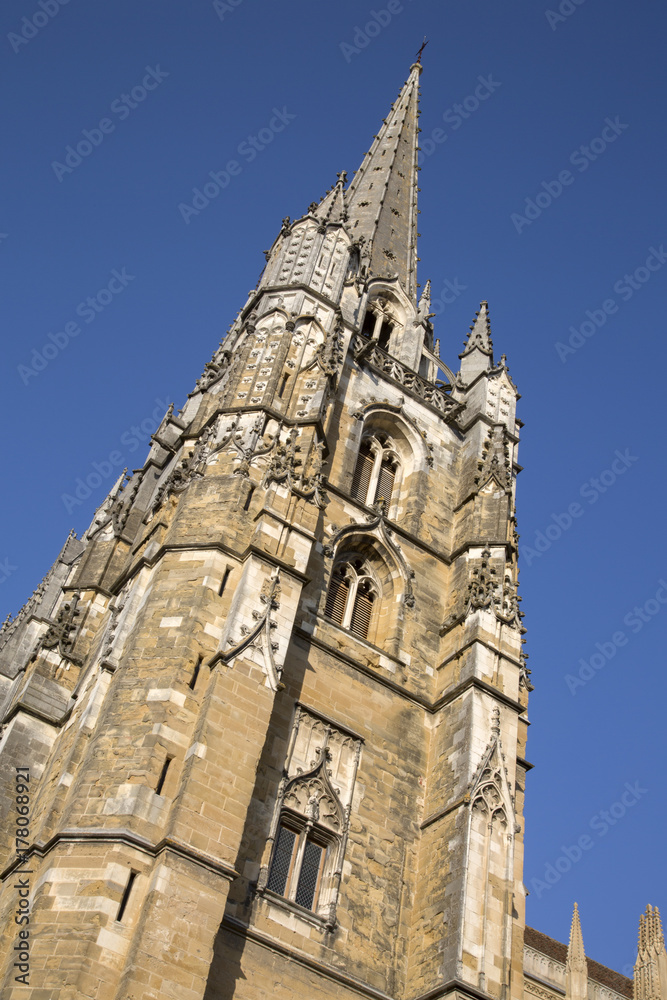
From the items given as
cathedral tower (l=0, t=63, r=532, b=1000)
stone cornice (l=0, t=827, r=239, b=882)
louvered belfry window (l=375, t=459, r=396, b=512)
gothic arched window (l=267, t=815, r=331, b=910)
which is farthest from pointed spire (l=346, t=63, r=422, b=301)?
stone cornice (l=0, t=827, r=239, b=882)

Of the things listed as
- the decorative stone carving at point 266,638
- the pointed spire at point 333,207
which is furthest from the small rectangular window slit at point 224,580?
the pointed spire at point 333,207

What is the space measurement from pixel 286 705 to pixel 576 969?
44.7 ft

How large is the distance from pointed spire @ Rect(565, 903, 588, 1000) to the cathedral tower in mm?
9218

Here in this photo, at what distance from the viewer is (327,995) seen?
1291cm

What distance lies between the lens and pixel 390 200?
109ft

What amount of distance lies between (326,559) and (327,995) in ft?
24.2

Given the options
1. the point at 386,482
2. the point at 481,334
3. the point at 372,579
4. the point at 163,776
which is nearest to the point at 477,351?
the point at 481,334

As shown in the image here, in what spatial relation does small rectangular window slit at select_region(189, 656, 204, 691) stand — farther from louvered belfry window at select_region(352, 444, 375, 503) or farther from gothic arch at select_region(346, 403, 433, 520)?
louvered belfry window at select_region(352, 444, 375, 503)

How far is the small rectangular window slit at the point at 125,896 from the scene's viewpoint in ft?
36.1

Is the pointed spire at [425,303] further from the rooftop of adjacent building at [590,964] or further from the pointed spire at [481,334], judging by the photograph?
the rooftop of adjacent building at [590,964]

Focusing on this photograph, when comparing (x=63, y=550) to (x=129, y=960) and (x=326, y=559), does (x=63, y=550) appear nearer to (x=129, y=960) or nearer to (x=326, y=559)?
(x=326, y=559)

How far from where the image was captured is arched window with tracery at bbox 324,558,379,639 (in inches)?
726

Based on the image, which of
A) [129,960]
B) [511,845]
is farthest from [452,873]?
[129,960]

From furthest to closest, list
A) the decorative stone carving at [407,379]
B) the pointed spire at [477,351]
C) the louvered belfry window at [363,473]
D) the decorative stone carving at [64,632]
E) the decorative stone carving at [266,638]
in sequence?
1. the pointed spire at [477,351]
2. the decorative stone carving at [407,379]
3. the louvered belfry window at [363,473]
4. the decorative stone carving at [64,632]
5. the decorative stone carving at [266,638]
